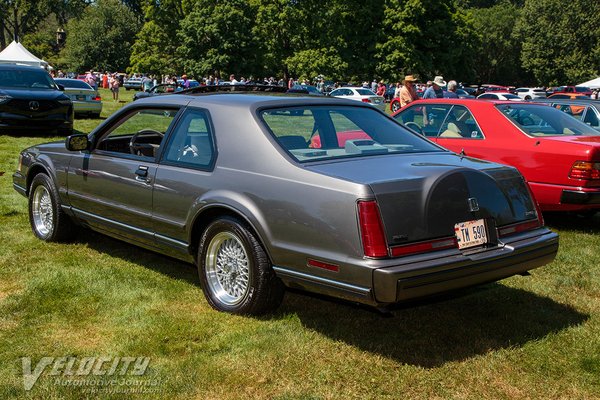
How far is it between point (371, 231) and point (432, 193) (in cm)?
45

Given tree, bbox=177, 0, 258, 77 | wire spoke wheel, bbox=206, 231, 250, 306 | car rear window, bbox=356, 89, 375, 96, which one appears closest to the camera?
wire spoke wheel, bbox=206, 231, 250, 306

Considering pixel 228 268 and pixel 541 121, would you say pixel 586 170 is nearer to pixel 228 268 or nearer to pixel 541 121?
pixel 541 121

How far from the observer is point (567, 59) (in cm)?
6275

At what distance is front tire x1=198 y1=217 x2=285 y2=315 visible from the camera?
411 centimetres

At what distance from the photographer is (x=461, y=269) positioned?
3699 mm

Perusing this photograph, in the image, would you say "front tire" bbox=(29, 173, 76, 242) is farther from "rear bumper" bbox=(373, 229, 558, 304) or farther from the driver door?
"rear bumper" bbox=(373, 229, 558, 304)

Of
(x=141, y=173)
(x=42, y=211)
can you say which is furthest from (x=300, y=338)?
(x=42, y=211)

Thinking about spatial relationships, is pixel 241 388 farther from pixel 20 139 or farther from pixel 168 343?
pixel 20 139

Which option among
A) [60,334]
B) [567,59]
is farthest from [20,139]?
[567,59]

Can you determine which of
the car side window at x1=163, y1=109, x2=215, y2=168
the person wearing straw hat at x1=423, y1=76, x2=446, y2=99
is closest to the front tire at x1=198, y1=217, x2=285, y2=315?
the car side window at x1=163, y1=109, x2=215, y2=168

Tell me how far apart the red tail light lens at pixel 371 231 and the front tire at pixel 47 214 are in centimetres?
352

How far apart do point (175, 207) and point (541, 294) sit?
2.85 m

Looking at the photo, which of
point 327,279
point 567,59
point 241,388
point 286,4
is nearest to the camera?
point 241,388

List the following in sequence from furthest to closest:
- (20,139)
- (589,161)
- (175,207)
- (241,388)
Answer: (20,139), (589,161), (175,207), (241,388)
